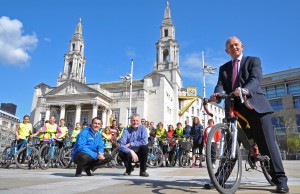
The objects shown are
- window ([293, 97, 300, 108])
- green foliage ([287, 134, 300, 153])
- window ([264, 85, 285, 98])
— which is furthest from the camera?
window ([264, 85, 285, 98])

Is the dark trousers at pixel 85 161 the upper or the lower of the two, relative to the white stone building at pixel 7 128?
lower

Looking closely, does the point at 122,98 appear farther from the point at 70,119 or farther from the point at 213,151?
the point at 213,151

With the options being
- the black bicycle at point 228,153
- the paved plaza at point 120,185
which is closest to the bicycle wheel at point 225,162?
the black bicycle at point 228,153

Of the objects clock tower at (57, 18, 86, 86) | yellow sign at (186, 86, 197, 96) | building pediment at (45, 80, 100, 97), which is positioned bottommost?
building pediment at (45, 80, 100, 97)

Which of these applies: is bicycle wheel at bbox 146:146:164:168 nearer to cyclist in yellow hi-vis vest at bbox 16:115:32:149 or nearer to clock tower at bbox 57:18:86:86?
cyclist in yellow hi-vis vest at bbox 16:115:32:149

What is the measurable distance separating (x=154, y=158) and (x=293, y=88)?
45900 mm

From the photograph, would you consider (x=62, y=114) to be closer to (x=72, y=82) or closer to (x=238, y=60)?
(x=72, y=82)

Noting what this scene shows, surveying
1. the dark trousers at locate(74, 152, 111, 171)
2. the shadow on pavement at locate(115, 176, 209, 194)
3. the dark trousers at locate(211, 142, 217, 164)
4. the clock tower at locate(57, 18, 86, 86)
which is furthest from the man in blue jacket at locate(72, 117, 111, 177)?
the clock tower at locate(57, 18, 86, 86)

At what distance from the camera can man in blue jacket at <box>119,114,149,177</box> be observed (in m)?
5.68

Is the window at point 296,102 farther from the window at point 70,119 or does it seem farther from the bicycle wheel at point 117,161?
the bicycle wheel at point 117,161

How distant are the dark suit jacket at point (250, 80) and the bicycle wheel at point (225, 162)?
547 mm

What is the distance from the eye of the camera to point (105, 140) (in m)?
10.4

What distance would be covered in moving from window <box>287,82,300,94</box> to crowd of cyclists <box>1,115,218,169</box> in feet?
138

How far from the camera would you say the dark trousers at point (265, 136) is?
3.13 m
